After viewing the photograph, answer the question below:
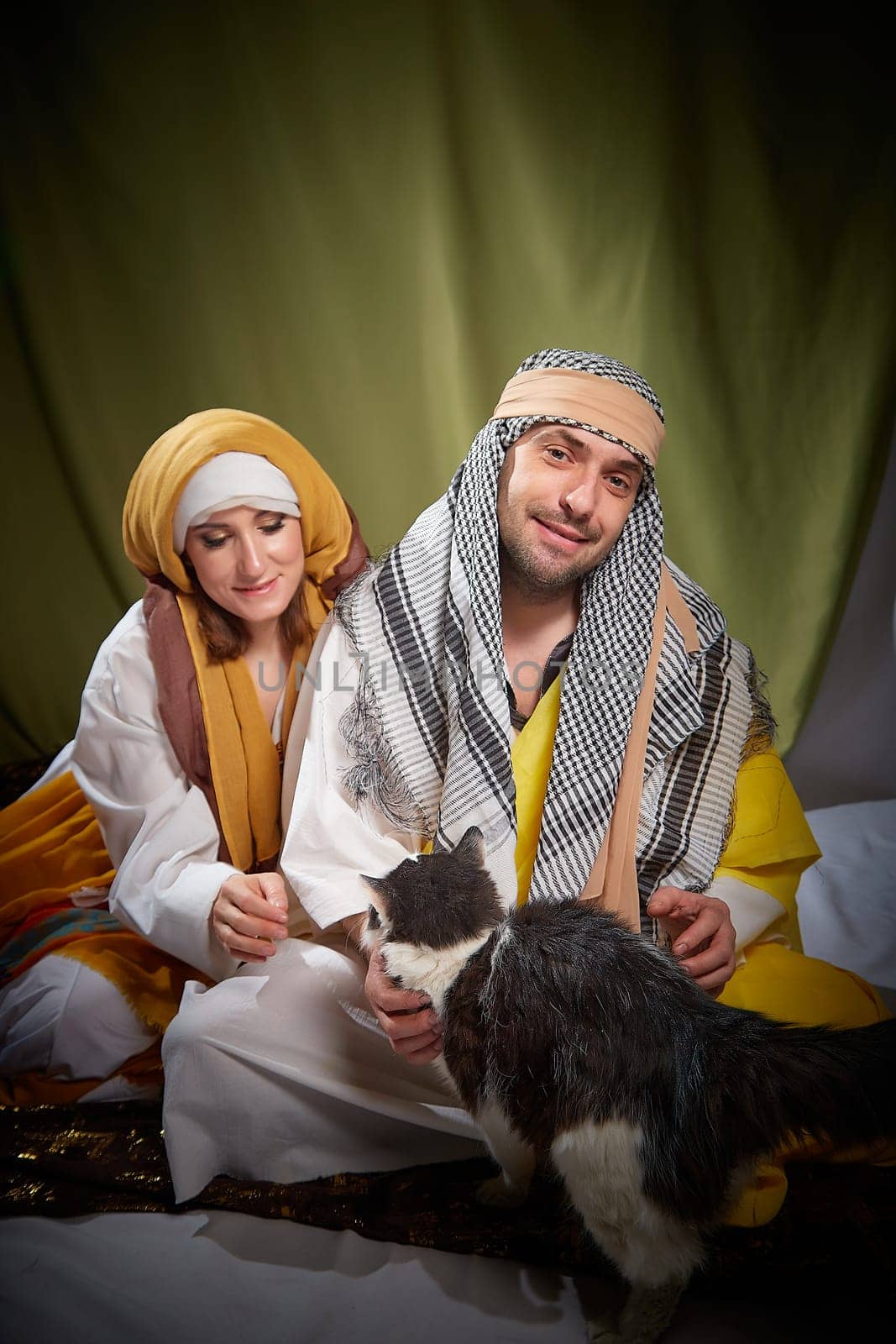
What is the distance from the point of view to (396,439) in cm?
163

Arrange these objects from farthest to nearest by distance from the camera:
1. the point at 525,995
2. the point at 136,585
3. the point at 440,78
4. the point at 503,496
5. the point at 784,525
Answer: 1. the point at 784,525
2. the point at 136,585
3. the point at 440,78
4. the point at 503,496
5. the point at 525,995

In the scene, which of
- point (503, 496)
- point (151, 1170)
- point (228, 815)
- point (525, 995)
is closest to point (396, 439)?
point (503, 496)

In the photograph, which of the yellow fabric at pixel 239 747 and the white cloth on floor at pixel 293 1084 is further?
the yellow fabric at pixel 239 747

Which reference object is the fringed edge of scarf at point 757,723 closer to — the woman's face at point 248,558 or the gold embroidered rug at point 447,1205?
the gold embroidered rug at point 447,1205

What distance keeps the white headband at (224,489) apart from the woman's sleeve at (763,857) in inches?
34.7

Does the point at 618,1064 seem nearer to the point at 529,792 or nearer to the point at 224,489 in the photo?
the point at 529,792

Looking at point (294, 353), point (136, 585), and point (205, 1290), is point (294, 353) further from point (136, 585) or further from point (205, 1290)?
point (205, 1290)

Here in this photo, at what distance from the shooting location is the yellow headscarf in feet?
4.43

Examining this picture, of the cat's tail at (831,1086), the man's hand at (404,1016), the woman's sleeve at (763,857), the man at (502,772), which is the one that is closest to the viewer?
the cat's tail at (831,1086)

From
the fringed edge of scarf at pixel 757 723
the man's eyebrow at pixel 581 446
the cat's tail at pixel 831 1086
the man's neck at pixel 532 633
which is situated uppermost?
the man's eyebrow at pixel 581 446

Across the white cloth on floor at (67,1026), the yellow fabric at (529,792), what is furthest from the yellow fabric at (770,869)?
the white cloth on floor at (67,1026)

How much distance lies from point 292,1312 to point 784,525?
62.0 inches

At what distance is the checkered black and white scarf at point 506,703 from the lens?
1.32m

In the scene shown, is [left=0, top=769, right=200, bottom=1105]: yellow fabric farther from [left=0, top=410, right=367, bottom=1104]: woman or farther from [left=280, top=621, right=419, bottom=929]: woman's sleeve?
[left=280, top=621, right=419, bottom=929]: woman's sleeve
